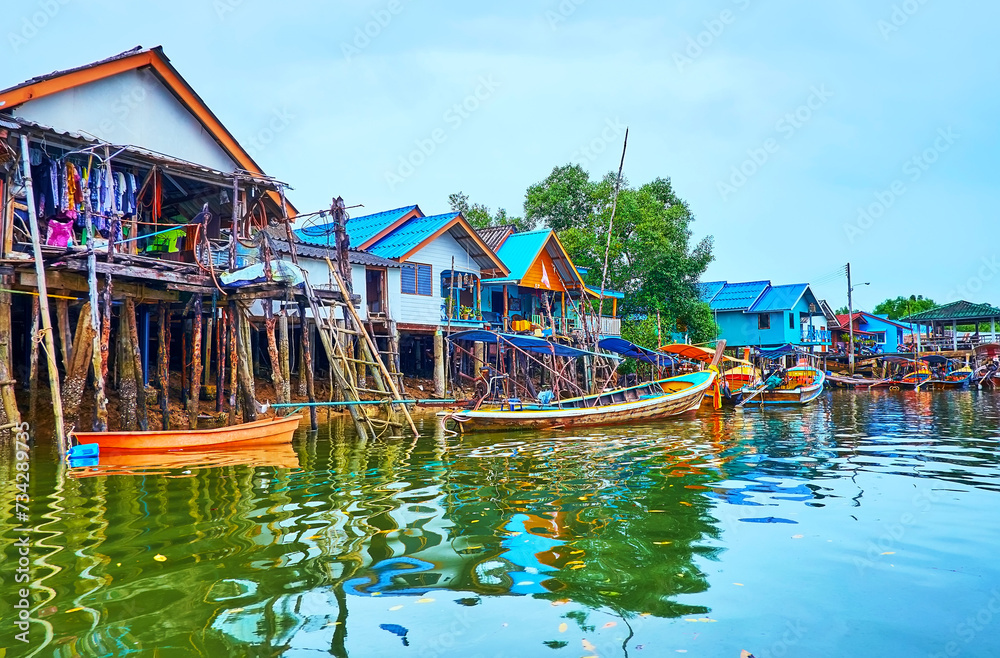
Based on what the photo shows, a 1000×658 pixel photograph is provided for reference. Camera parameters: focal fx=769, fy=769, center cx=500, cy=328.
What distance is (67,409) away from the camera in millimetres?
14164

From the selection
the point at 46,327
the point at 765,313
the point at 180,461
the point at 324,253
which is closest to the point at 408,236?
the point at 324,253

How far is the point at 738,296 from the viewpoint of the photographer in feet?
162

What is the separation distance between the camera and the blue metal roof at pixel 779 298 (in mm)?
47031

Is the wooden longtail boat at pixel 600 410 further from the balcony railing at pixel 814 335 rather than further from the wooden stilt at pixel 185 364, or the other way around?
the balcony railing at pixel 814 335

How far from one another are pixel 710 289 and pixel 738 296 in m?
2.42

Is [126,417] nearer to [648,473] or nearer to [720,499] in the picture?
[648,473]

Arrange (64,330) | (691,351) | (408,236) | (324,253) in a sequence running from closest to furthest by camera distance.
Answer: (64,330) → (324,253) → (691,351) → (408,236)

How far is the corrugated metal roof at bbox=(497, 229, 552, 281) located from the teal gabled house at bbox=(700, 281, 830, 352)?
1813 cm

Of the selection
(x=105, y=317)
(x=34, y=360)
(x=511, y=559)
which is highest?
(x=105, y=317)

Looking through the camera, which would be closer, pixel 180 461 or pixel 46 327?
pixel 46 327

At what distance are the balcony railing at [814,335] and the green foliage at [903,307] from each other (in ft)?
80.7

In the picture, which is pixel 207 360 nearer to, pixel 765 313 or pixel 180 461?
pixel 180 461

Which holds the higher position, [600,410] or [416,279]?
[416,279]

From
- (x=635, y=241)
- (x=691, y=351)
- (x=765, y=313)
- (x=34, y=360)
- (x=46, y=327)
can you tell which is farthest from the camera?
(x=765, y=313)
